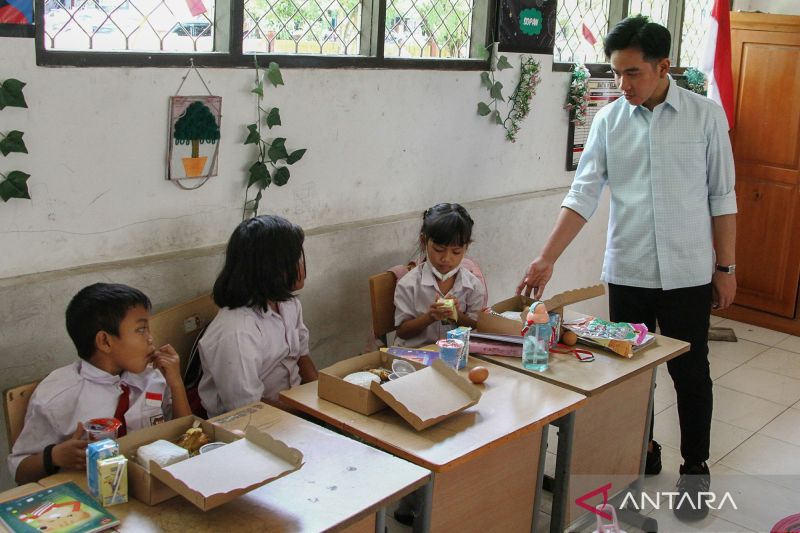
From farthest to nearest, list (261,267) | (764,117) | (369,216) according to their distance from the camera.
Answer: (764,117), (369,216), (261,267)

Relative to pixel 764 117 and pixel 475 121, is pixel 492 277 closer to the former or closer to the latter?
pixel 475 121

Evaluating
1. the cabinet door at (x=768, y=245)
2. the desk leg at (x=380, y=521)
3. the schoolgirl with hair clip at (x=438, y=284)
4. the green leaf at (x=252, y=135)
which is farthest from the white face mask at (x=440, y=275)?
the cabinet door at (x=768, y=245)

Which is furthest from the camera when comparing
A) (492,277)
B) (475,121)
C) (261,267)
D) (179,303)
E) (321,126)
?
(492,277)

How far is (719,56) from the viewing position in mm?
5305

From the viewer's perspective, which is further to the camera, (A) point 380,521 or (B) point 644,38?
(B) point 644,38

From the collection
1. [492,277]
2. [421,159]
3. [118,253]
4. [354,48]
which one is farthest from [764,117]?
[118,253]

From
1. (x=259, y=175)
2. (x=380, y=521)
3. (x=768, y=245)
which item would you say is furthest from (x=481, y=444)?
(x=768, y=245)

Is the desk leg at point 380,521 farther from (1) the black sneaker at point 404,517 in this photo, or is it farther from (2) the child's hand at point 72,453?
(1) the black sneaker at point 404,517

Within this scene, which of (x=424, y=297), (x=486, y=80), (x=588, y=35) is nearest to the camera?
(x=424, y=297)

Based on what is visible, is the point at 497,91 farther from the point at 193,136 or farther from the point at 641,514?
the point at 641,514

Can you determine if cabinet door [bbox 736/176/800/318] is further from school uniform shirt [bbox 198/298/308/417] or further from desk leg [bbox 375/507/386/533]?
desk leg [bbox 375/507/386/533]

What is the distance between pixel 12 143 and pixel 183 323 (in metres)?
0.74

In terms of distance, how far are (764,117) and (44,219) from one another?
436 cm

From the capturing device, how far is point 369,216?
3.62 meters
